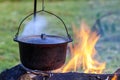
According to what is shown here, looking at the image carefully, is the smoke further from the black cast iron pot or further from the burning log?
the burning log

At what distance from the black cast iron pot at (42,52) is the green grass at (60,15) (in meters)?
1.87

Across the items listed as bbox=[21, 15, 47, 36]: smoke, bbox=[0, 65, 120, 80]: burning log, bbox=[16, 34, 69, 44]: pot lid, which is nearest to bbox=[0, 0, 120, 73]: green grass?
bbox=[21, 15, 47, 36]: smoke

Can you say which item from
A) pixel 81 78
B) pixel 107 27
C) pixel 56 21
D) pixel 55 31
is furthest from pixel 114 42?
pixel 81 78

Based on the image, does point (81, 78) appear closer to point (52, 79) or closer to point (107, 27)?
point (52, 79)

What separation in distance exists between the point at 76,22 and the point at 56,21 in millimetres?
611

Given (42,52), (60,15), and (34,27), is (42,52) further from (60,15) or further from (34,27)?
(60,15)

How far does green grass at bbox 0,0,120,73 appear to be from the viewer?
6668 millimetres

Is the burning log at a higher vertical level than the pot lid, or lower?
lower

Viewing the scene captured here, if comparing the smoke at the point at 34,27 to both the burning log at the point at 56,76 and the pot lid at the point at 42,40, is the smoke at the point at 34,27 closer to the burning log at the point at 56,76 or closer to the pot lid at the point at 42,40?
the pot lid at the point at 42,40

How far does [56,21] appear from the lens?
9.98 m

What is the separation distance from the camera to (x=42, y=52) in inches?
151

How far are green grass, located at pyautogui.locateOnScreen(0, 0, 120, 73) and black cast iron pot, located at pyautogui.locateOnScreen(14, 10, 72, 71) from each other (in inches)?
73.5

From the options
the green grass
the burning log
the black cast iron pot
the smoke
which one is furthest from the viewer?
the green grass

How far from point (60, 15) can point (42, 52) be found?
6.68 meters
